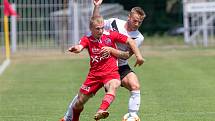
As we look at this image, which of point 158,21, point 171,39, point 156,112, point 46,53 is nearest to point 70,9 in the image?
point 46,53

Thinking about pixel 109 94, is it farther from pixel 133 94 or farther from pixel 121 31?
pixel 121 31

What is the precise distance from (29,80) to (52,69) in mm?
3020

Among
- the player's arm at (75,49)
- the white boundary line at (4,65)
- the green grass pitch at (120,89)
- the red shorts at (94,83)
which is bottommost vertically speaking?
the white boundary line at (4,65)

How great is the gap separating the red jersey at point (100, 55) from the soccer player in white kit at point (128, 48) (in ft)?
0.83

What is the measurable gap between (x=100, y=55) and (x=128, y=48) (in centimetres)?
73

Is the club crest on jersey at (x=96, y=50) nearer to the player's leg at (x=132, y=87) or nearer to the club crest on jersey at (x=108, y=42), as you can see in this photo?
the club crest on jersey at (x=108, y=42)

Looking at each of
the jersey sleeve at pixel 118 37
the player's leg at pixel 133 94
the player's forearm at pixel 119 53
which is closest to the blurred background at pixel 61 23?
the player's leg at pixel 133 94

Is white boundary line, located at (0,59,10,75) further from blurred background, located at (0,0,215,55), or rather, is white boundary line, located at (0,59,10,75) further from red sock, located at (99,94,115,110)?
red sock, located at (99,94,115,110)

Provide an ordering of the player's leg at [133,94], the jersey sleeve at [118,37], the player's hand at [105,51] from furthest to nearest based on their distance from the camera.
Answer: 1. the player's leg at [133,94]
2. the jersey sleeve at [118,37]
3. the player's hand at [105,51]

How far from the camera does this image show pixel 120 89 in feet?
55.7

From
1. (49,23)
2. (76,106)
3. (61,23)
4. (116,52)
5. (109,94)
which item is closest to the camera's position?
(109,94)

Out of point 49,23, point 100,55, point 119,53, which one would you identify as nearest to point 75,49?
point 100,55

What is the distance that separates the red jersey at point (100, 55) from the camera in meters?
10.8

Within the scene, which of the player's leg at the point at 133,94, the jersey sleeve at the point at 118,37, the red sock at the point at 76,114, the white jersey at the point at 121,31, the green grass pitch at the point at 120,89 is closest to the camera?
the jersey sleeve at the point at 118,37
